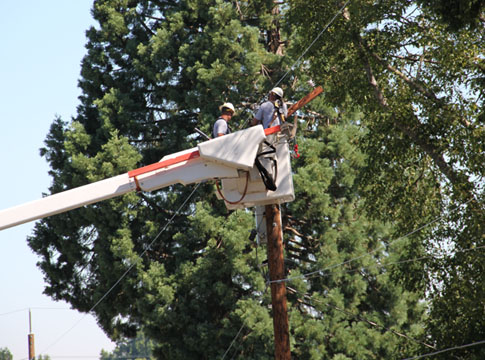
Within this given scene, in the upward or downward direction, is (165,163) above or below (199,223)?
below

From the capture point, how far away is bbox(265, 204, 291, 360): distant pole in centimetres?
1102

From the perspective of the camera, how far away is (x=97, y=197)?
1013 centimetres

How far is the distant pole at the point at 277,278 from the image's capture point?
36.1 ft

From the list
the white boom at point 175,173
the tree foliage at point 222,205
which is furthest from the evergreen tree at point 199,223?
the white boom at point 175,173

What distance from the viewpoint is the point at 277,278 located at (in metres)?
11.0

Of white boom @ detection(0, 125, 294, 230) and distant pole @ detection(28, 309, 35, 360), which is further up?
distant pole @ detection(28, 309, 35, 360)

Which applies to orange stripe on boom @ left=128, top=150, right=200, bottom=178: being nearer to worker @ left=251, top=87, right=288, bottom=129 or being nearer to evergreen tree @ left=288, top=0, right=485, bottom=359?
worker @ left=251, top=87, right=288, bottom=129

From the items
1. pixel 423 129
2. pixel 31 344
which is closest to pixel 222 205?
pixel 423 129

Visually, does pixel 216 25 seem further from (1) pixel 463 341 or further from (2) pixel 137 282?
(1) pixel 463 341

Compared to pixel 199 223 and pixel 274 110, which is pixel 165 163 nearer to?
pixel 274 110

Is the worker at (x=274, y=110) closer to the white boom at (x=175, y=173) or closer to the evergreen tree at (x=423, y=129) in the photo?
the white boom at (x=175, y=173)

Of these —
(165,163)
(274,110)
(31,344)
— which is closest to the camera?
(165,163)

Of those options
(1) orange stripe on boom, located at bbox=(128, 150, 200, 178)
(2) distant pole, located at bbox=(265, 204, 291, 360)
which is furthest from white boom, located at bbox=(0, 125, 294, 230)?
(2) distant pole, located at bbox=(265, 204, 291, 360)

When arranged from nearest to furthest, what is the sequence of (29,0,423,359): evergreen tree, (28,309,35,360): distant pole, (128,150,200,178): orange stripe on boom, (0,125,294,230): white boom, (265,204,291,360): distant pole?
(0,125,294,230): white boom, (128,150,200,178): orange stripe on boom, (265,204,291,360): distant pole, (29,0,423,359): evergreen tree, (28,309,35,360): distant pole
